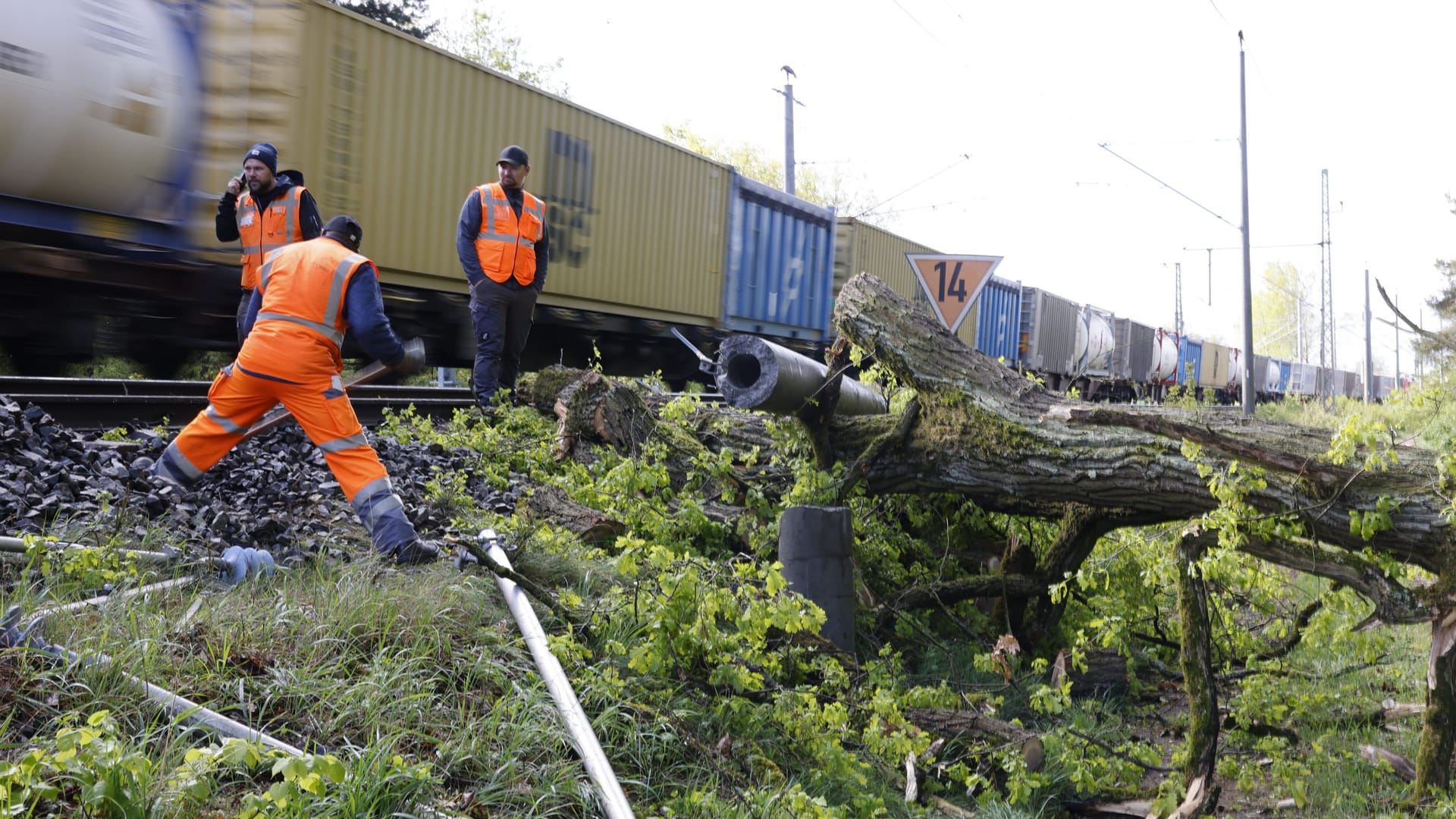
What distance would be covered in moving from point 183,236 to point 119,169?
2.59 feet

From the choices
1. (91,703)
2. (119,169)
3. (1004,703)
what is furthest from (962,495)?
(119,169)

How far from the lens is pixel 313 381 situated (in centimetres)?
445

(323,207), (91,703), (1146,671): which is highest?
(323,207)

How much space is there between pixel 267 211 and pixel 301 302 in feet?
7.64

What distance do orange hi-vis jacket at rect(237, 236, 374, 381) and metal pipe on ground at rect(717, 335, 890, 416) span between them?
1743 mm

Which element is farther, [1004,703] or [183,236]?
[183,236]

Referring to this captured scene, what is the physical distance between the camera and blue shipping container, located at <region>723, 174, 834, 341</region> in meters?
14.5

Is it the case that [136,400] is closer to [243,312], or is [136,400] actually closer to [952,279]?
[243,312]

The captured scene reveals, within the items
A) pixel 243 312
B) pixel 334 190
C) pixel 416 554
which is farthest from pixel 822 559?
pixel 334 190

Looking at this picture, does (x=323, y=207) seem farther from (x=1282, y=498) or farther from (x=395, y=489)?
(x=1282, y=498)

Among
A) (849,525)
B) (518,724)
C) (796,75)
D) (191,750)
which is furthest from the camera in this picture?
(796,75)

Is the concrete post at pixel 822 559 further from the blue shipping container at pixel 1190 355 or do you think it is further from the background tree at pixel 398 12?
the blue shipping container at pixel 1190 355

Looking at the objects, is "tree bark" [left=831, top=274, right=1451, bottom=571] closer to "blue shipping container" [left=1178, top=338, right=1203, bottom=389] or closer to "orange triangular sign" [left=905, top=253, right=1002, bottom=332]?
"orange triangular sign" [left=905, top=253, right=1002, bottom=332]

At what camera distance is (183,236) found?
7.46 metres
